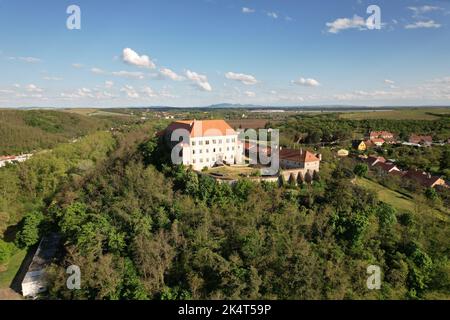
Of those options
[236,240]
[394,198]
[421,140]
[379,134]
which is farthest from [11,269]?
A: [421,140]

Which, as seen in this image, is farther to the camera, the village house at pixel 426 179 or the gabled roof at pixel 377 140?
the gabled roof at pixel 377 140

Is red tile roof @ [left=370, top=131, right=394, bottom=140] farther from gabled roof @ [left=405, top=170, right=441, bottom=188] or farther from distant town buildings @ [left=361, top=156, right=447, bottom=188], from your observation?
gabled roof @ [left=405, top=170, right=441, bottom=188]

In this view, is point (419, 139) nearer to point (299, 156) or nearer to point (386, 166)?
point (386, 166)

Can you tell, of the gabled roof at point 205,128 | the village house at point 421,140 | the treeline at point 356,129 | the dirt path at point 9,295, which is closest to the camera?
the dirt path at point 9,295

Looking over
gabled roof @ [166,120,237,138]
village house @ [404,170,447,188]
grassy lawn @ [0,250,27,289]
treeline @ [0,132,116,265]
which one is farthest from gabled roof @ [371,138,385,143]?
grassy lawn @ [0,250,27,289]

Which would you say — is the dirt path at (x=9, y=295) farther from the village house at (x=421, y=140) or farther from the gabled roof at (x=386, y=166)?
the village house at (x=421, y=140)

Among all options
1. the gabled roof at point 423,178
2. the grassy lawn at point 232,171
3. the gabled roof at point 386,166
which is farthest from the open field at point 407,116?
the grassy lawn at point 232,171
